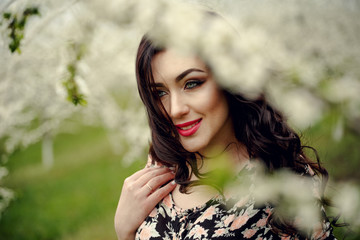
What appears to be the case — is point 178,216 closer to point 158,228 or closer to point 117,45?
point 158,228

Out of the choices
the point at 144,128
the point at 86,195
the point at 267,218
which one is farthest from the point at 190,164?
the point at 86,195

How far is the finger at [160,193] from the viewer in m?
1.63

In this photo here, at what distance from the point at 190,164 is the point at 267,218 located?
0.45 m

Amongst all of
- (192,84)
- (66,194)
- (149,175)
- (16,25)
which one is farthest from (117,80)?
(192,84)

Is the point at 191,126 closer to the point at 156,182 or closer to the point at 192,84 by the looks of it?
the point at 192,84

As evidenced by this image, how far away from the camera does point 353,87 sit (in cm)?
81

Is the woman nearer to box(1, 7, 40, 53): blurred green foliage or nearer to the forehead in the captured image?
the forehead

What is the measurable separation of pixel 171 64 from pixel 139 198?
67cm

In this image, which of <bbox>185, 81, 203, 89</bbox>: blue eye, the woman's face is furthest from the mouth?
<bbox>185, 81, 203, 89</bbox>: blue eye

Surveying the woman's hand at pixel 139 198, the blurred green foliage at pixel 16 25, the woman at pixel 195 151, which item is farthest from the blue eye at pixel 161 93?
the blurred green foliage at pixel 16 25

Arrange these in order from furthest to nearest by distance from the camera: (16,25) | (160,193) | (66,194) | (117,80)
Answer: (117,80), (66,194), (16,25), (160,193)

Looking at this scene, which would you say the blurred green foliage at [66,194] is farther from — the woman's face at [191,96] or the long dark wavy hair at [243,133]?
the woman's face at [191,96]

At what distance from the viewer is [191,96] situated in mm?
1417

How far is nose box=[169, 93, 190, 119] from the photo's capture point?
1401 mm
